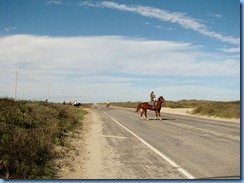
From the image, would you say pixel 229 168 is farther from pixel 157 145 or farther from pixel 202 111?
pixel 202 111

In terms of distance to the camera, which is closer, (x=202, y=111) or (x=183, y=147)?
(x=183, y=147)

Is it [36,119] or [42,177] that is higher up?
[36,119]

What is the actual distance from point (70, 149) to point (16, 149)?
10.0 ft

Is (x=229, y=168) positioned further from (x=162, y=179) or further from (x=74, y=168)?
(x=74, y=168)

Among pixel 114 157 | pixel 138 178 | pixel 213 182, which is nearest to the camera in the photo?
pixel 213 182

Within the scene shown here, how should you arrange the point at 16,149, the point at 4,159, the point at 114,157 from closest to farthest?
the point at 4,159, the point at 16,149, the point at 114,157

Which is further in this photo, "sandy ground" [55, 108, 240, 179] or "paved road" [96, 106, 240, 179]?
"sandy ground" [55, 108, 240, 179]

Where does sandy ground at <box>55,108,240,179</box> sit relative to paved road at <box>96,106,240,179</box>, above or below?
below

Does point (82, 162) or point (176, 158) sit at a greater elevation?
point (176, 158)

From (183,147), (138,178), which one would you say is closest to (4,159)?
(138,178)

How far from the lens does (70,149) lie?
11.0 m

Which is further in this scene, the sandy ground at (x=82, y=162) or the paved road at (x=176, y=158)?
the sandy ground at (x=82, y=162)

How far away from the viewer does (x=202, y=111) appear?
3691cm

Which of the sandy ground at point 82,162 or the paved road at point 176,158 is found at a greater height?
the paved road at point 176,158
